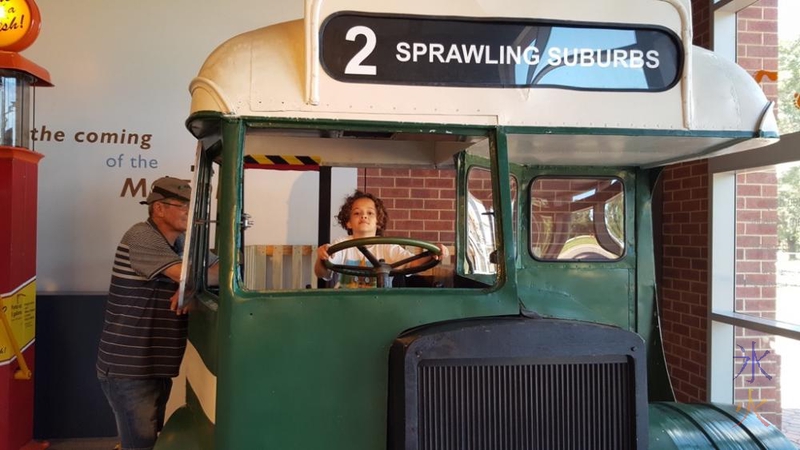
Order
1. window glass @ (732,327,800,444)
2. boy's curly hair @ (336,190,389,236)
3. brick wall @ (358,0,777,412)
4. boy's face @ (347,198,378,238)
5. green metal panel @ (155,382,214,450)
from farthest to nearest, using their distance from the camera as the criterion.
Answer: brick wall @ (358,0,777,412) → window glass @ (732,327,800,444) → boy's curly hair @ (336,190,389,236) → boy's face @ (347,198,378,238) → green metal panel @ (155,382,214,450)

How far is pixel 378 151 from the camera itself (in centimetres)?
305

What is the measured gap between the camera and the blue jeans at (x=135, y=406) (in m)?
2.92

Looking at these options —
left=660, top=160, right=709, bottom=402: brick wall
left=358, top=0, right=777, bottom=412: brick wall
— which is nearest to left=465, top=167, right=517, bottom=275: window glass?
left=358, top=0, right=777, bottom=412: brick wall

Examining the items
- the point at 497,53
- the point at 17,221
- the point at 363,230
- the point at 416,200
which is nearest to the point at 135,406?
the point at 363,230

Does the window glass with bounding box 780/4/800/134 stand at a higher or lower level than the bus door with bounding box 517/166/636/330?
higher

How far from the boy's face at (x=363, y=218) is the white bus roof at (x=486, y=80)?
1.33m

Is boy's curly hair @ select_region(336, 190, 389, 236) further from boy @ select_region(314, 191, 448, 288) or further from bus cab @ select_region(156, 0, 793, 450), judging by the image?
bus cab @ select_region(156, 0, 793, 450)

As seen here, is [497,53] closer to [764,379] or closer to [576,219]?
[576,219]

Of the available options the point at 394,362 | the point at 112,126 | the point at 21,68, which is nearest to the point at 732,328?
the point at 394,362

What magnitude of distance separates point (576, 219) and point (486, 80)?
59.4 inches

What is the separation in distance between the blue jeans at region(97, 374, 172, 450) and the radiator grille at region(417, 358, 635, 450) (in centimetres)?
165

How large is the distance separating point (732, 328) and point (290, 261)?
11.0ft

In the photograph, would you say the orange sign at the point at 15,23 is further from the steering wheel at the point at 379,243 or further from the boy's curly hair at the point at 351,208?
the steering wheel at the point at 379,243

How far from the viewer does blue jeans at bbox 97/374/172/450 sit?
2.92m
